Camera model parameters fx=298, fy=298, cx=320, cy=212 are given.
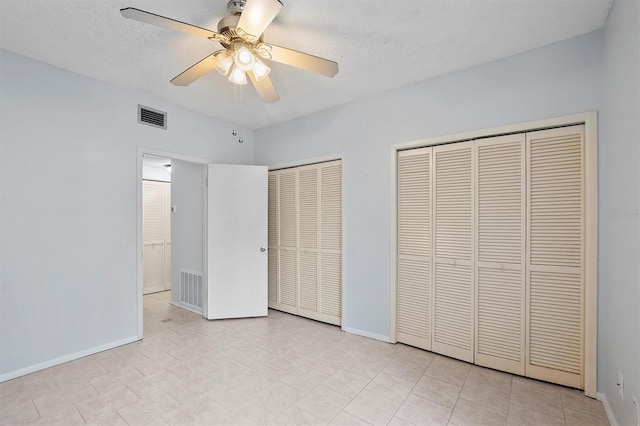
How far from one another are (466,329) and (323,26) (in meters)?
2.69

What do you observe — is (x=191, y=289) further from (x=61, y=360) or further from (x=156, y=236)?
(x=156, y=236)

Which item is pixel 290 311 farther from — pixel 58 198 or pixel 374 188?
pixel 58 198

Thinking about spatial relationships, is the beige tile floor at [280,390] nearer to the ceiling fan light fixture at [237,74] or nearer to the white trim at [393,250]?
the white trim at [393,250]

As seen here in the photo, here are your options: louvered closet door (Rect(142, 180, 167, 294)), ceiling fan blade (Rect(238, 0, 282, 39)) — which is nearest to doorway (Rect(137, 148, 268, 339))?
louvered closet door (Rect(142, 180, 167, 294))

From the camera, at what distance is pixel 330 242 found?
3557mm

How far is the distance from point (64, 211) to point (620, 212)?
4094mm

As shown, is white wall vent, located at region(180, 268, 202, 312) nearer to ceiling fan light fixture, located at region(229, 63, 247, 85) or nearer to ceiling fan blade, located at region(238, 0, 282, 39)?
ceiling fan light fixture, located at region(229, 63, 247, 85)

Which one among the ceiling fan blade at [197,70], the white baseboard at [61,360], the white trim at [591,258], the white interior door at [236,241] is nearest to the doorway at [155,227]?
the white interior door at [236,241]

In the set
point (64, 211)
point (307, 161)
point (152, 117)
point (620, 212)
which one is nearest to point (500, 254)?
point (620, 212)

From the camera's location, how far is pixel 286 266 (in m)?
4.00

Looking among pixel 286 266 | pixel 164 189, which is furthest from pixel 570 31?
pixel 164 189

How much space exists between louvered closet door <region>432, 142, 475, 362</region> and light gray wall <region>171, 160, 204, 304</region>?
116 inches

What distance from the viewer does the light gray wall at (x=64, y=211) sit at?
7.75 feet

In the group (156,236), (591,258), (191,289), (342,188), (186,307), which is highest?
(342,188)
